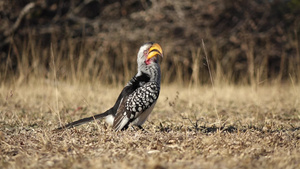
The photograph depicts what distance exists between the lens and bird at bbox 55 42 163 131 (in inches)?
134

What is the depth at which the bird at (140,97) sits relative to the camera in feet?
11.2

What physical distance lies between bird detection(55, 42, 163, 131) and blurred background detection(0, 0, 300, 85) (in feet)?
16.8

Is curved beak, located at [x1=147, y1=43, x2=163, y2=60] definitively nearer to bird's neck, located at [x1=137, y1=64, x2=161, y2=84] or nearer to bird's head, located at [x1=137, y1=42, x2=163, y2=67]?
bird's head, located at [x1=137, y1=42, x2=163, y2=67]

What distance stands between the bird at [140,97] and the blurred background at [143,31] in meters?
5.13

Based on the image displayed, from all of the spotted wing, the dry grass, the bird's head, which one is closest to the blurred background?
the bird's head

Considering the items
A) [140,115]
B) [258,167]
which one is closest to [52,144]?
[140,115]

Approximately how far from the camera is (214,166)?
214 centimetres

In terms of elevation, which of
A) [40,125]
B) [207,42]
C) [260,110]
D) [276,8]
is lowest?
[260,110]

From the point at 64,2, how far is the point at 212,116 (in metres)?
7.30

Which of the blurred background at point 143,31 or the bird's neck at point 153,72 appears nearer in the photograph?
the bird's neck at point 153,72

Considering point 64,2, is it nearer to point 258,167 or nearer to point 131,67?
point 131,67

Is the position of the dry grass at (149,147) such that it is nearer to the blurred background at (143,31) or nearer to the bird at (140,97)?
the bird at (140,97)

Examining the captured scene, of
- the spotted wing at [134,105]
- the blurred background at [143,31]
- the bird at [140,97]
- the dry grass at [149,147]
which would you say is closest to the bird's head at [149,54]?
the bird at [140,97]

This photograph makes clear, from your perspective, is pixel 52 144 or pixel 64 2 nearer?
pixel 52 144
